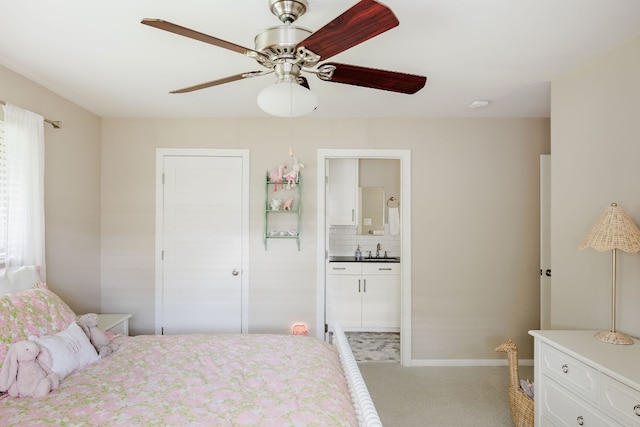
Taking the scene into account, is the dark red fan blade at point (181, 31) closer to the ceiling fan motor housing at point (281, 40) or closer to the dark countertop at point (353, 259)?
the ceiling fan motor housing at point (281, 40)

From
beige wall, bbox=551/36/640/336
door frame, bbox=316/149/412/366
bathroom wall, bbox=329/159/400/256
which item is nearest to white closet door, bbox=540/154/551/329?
beige wall, bbox=551/36/640/336

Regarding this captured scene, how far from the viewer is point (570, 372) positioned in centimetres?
194

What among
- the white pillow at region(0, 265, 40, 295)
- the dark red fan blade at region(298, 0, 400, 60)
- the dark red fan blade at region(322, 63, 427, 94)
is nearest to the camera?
the dark red fan blade at region(298, 0, 400, 60)

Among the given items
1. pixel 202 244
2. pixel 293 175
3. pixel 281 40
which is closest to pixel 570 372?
pixel 281 40

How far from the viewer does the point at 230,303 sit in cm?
368

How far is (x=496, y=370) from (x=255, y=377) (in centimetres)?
272

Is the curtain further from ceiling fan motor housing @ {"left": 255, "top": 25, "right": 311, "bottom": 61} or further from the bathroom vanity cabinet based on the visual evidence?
the bathroom vanity cabinet

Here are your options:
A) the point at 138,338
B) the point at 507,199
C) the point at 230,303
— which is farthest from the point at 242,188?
the point at 507,199

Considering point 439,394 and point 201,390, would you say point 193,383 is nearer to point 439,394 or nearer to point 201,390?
point 201,390

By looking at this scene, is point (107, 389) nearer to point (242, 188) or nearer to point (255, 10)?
point (255, 10)

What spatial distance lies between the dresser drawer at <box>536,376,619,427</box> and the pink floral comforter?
1.19m

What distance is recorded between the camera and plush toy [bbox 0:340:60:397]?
1637mm

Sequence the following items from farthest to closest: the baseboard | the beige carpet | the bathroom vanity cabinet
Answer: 1. the bathroom vanity cabinet
2. the baseboard
3. the beige carpet

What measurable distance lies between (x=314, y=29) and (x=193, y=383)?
184cm
